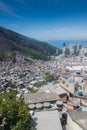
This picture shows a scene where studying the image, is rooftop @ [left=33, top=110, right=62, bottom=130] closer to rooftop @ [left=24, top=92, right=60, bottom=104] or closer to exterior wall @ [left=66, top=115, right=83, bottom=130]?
exterior wall @ [left=66, top=115, right=83, bottom=130]

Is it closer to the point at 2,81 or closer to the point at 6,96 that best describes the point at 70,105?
the point at 6,96

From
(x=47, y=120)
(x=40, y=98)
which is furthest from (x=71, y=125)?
(x=40, y=98)

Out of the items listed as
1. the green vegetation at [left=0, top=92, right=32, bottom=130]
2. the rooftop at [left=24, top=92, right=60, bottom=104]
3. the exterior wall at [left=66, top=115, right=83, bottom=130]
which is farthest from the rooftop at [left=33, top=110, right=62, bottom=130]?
the rooftop at [left=24, top=92, right=60, bottom=104]

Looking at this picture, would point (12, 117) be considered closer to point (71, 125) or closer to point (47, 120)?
point (47, 120)

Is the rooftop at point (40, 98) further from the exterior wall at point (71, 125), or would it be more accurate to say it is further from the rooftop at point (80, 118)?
the exterior wall at point (71, 125)

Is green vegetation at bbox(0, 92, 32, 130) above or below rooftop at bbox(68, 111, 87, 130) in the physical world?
above

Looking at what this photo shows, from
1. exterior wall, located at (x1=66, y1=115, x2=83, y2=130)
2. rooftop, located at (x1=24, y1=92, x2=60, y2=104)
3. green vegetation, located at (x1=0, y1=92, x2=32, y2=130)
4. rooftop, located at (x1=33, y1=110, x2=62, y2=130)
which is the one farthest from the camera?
rooftop, located at (x1=24, y1=92, x2=60, y2=104)

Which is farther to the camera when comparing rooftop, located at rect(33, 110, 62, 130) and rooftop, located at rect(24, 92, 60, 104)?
rooftop, located at rect(24, 92, 60, 104)

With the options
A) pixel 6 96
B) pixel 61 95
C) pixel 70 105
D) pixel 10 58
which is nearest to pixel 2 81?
pixel 61 95

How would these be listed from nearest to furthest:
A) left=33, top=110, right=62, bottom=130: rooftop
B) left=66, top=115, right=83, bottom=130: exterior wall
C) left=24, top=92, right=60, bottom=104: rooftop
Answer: left=33, top=110, right=62, bottom=130: rooftop, left=66, top=115, right=83, bottom=130: exterior wall, left=24, top=92, right=60, bottom=104: rooftop

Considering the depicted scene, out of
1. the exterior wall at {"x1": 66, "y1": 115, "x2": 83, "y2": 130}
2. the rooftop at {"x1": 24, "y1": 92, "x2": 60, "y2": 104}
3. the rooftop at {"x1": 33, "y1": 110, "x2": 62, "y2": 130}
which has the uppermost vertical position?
the rooftop at {"x1": 24, "y1": 92, "x2": 60, "y2": 104}

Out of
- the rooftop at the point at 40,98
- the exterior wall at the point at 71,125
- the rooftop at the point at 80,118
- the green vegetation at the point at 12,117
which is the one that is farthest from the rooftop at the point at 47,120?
the rooftop at the point at 40,98
